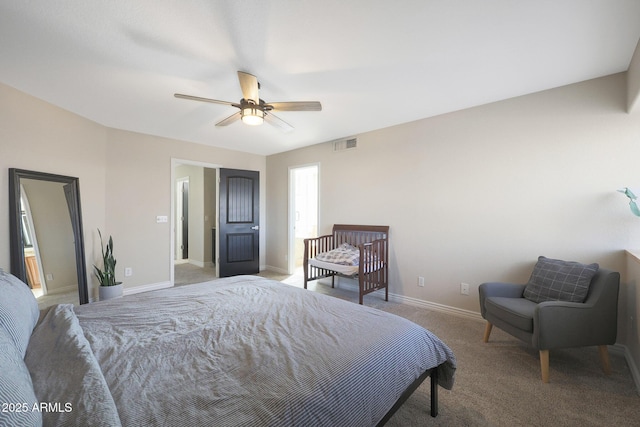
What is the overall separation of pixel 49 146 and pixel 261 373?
139 inches

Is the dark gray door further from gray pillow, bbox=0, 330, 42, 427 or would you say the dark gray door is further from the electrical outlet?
gray pillow, bbox=0, 330, 42, 427

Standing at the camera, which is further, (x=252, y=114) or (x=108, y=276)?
(x=108, y=276)

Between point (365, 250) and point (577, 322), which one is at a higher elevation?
point (365, 250)

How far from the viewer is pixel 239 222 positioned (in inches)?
194

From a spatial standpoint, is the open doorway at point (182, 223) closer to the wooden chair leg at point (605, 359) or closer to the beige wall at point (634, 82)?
the wooden chair leg at point (605, 359)

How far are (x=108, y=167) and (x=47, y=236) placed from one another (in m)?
1.28

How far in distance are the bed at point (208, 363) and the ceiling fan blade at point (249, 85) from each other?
5.43ft

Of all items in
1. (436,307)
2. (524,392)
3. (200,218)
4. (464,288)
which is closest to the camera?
(524,392)

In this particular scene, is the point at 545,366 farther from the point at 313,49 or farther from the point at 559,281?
the point at 313,49

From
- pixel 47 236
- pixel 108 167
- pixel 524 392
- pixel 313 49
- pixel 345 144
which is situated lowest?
pixel 524 392

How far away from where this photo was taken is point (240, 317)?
58.8 inches

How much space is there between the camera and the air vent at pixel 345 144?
4005 mm

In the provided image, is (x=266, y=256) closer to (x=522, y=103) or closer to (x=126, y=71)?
(x=126, y=71)

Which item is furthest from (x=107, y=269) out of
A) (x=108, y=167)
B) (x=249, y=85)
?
(x=249, y=85)
